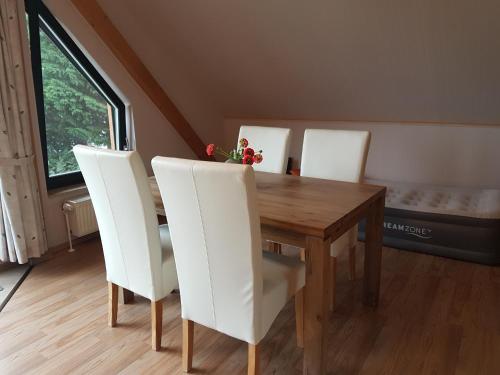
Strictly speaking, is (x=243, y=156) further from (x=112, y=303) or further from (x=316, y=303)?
(x=112, y=303)

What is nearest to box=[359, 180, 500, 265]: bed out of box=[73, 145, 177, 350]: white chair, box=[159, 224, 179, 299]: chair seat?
box=[159, 224, 179, 299]: chair seat

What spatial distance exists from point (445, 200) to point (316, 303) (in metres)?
2.10

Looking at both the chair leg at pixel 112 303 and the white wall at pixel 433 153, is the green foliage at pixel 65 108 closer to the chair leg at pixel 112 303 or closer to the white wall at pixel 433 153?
the chair leg at pixel 112 303

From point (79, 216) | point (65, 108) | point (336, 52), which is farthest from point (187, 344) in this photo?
point (336, 52)

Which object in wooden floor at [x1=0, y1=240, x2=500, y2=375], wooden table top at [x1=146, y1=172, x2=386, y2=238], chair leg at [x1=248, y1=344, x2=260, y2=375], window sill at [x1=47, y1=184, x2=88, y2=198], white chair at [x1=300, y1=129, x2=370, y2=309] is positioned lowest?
wooden floor at [x1=0, y1=240, x2=500, y2=375]

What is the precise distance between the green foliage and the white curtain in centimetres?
28

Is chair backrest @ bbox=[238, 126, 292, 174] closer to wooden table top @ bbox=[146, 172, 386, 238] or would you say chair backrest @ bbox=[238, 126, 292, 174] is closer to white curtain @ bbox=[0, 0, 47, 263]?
wooden table top @ bbox=[146, 172, 386, 238]

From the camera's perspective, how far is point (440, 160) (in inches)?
144

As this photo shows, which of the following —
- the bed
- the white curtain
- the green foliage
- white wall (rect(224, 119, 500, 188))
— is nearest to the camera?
the white curtain

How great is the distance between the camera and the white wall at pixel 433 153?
344 centimetres

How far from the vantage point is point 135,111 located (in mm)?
3510

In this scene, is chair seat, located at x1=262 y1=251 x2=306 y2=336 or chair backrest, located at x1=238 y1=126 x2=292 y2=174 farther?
chair backrest, located at x1=238 y1=126 x2=292 y2=174

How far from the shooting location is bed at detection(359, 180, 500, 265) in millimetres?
2658

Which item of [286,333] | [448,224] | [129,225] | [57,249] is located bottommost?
[286,333]
